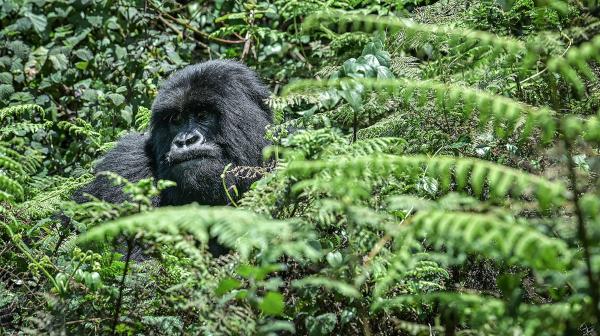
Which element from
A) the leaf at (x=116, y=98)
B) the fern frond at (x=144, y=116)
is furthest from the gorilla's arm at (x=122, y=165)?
the leaf at (x=116, y=98)

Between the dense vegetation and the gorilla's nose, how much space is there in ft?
1.67

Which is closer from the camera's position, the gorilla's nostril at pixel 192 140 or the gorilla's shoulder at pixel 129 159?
the gorilla's nostril at pixel 192 140

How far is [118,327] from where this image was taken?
258 centimetres

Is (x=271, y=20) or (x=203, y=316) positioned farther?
(x=271, y=20)

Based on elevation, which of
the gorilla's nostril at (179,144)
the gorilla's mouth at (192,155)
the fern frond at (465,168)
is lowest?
the gorilla's mouth at (192,155)

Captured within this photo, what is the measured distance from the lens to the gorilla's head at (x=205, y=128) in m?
4.46

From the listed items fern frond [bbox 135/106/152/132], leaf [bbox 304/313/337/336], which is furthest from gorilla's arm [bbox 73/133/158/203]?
leaf [bbox 304/313/337/336]

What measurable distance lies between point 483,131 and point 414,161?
1569 mm

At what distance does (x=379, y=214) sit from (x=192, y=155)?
229cm

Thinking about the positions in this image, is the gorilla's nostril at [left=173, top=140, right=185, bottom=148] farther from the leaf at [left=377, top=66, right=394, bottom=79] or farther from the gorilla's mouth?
the leaf at [left=377, top=66, right=394, bottom=79]

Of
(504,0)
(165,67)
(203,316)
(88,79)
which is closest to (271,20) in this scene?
(165,67)

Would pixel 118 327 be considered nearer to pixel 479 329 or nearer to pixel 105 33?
pixel 479 329

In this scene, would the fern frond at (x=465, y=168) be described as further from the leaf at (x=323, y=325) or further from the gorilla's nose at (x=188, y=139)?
the gorilla's nose at (x=188, y=139)

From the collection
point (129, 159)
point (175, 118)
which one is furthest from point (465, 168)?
point (129, 159)
